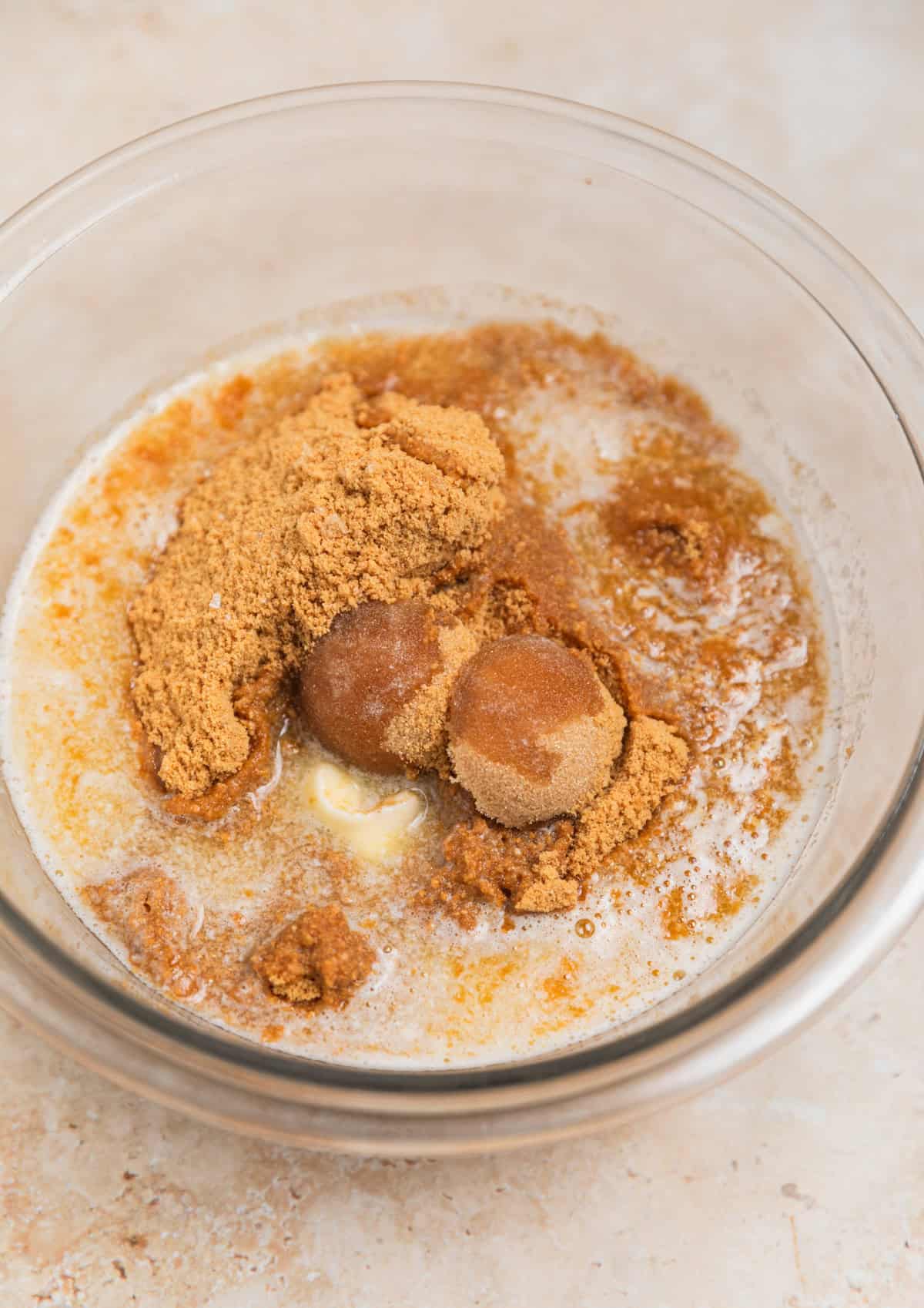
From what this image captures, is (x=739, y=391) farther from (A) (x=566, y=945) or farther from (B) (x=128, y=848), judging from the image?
(B) (x=128, y=848)

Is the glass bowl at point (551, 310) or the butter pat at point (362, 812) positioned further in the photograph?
the butter pat at point (362, 812)

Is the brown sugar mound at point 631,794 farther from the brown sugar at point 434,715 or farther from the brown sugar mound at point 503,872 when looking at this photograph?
the brown sugar at point 434,715

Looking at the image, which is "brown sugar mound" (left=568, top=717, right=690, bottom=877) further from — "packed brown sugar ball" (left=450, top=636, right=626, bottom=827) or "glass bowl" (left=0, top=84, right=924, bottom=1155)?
"glass bowl" (left=0, top=84, right=924, bottom=1155)

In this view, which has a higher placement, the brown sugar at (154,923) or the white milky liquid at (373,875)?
the white milky liquid at (373,875)

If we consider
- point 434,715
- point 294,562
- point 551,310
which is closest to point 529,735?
point 434,715

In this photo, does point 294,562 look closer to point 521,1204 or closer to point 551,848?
point 551,848

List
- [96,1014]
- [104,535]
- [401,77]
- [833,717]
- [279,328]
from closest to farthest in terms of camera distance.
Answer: [96,1014] < [833,717] < [104,535] < [279,328] < [401,77]

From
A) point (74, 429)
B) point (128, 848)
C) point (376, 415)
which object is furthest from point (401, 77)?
point (128, 848)

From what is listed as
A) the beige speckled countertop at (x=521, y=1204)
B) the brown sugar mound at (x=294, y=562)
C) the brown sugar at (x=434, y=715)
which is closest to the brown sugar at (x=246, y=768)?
the brown sugar mound at (x=294, y=562)

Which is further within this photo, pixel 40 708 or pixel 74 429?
pixel 74 429
